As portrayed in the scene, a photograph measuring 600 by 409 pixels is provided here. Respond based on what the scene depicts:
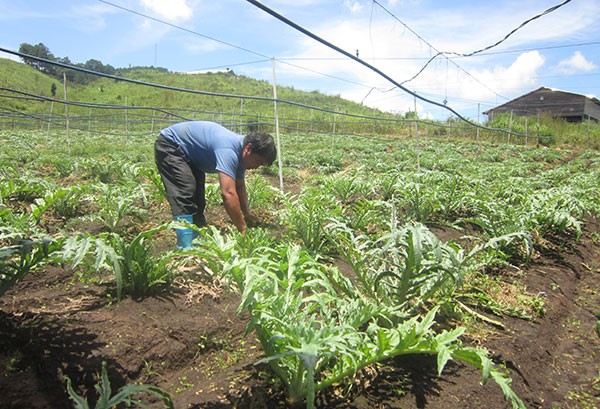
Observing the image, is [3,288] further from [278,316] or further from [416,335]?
[416,335]

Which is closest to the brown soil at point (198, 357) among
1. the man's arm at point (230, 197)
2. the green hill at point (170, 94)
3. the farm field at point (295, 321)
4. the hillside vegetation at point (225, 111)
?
the farm field at point (295, 321)

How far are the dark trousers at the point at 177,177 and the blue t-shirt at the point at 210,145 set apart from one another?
0.22 feet

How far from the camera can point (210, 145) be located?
11.6 feet

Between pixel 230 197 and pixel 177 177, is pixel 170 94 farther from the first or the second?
pixel 230 197

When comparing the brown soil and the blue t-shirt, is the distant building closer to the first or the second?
the blue t-shirt

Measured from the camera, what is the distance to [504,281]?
334cm

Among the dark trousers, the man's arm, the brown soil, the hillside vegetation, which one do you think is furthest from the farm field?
the hillside vegetation

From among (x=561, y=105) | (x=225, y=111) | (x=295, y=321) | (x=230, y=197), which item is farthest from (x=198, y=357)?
(x=561, y=105)

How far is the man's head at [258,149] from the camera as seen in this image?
10.9ft

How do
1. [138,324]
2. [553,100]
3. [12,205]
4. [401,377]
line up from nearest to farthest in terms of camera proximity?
[401,377] < [138,324] < [12,205] < [553,100]

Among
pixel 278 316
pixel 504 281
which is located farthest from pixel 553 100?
pixel 278 316

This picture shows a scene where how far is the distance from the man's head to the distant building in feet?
116

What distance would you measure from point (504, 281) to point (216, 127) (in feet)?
9.20

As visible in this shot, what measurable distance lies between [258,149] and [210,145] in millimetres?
494
